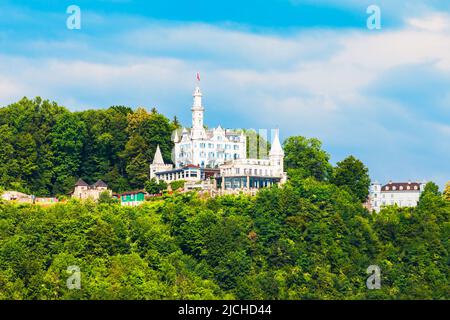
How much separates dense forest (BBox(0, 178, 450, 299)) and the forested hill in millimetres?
11363

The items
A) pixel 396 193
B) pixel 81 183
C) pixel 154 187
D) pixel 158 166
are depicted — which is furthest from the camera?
pixel 396 193

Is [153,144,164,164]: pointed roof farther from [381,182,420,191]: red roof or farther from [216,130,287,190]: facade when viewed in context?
[381,182,420,191]: red roof

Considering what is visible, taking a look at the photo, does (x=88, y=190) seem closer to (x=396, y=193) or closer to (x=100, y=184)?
(x=100, y=184)

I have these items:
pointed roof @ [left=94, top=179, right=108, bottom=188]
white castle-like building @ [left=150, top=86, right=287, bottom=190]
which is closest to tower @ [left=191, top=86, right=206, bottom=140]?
white castle-like building @ [left=150, top=86, right=287, bottom=190]

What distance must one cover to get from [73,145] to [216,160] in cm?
1309

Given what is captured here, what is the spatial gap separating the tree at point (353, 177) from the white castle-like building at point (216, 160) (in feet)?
15.8

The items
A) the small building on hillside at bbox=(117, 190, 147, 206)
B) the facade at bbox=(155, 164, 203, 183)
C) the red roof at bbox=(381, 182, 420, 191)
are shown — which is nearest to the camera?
the small building on hillside at bbox=(117, 190, 147, 206)

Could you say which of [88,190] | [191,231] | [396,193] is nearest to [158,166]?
[88,190]

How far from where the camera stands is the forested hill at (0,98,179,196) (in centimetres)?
16425

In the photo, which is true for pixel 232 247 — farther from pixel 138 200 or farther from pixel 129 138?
pixel 129 138

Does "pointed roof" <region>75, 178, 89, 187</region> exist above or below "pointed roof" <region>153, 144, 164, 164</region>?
below

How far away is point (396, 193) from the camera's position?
581 ft

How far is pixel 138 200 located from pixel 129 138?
12.3 m
